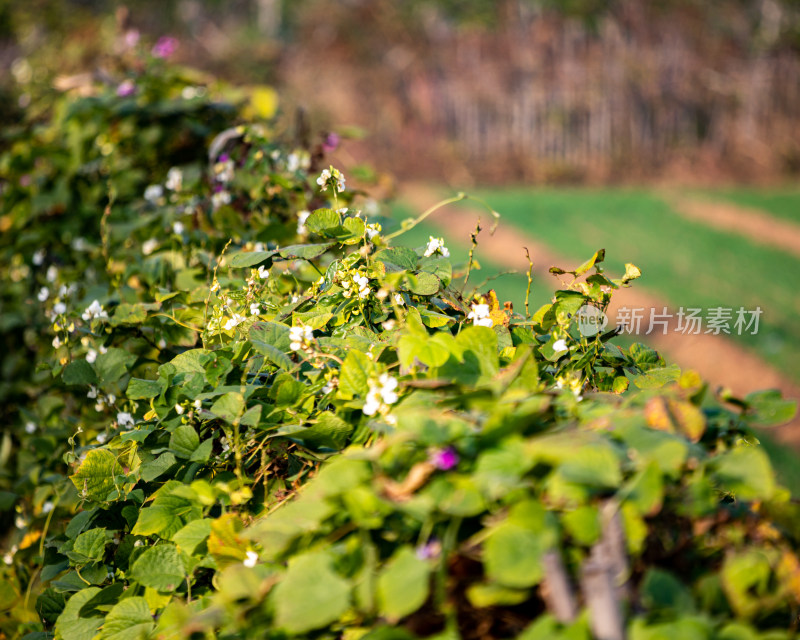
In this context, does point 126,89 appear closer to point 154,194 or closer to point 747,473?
point 154,194

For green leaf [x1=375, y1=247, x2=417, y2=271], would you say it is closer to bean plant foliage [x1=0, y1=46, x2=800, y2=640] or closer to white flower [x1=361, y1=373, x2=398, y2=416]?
bean plant foliage [x1=0, y1=46, x2=800, y2=640]

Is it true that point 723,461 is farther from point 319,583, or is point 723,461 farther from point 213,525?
point 213,525

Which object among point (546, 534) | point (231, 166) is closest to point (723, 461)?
point (546, 534)

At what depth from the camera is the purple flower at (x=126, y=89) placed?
2766 mm

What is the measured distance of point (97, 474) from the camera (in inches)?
48.0

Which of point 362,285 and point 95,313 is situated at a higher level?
point 362,285

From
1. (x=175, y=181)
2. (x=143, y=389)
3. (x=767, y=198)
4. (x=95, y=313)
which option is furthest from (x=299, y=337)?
(x=767, y=198)

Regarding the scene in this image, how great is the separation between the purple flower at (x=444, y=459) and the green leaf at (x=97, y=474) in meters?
0.69

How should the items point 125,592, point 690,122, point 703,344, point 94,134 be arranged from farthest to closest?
point 690,122 → point 703,344 → point 94,134 → point 125,592

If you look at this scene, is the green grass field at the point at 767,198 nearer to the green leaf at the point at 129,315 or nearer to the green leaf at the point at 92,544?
the green leaf at the point at 129,315

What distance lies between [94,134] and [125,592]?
204cm

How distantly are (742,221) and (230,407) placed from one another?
1103cm

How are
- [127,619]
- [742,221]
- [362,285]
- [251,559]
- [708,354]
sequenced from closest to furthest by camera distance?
[251,559] < [127,619] < [362,285] < [708,354] < [742,221]

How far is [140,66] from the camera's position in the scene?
310 cm
